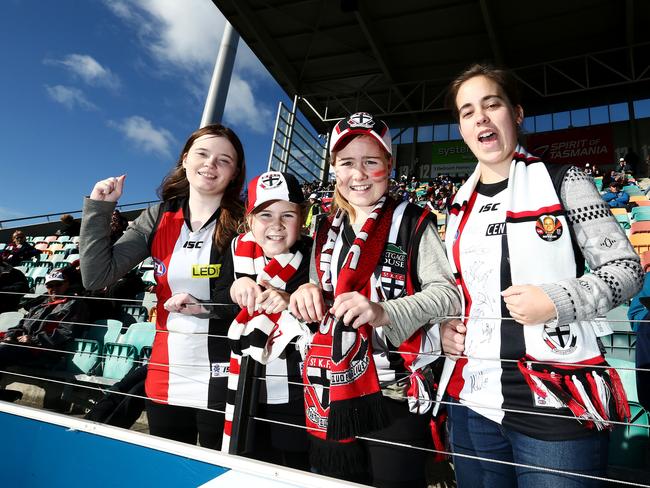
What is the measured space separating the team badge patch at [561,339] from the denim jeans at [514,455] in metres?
0.17

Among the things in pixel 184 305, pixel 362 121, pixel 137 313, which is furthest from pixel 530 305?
pixel 137 313

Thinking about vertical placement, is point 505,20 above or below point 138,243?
above

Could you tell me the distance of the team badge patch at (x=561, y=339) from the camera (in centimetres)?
88

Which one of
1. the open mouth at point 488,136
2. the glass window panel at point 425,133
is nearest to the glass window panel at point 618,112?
the glass window panel at point 425,133

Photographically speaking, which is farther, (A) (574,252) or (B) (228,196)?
(B) (228,196)

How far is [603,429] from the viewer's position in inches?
32.8

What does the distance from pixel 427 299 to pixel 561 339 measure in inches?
11.9

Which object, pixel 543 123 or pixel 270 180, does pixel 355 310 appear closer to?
pixel 270 180

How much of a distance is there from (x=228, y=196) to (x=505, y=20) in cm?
1353

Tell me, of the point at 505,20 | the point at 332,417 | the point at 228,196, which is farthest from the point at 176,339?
the point at 505,20

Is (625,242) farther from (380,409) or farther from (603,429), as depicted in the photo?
(380,409)

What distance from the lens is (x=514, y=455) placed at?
0.92m

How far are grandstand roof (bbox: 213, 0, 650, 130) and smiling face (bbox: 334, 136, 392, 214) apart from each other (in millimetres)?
11694

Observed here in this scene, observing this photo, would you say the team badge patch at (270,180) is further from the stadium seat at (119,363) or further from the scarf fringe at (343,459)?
the stadium seat at (119,363)
